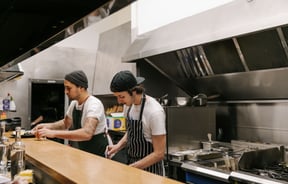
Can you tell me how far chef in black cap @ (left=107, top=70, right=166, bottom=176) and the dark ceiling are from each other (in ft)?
3.76

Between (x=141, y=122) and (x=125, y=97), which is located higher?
(x=125, y=97)

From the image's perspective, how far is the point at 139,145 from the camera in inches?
95.8

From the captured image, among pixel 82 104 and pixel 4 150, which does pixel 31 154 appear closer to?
pixel 4 150

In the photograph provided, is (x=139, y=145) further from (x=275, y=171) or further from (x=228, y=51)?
(x=228, y=51)

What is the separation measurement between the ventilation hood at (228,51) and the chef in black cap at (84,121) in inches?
36.4

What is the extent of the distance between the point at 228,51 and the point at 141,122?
1247mm

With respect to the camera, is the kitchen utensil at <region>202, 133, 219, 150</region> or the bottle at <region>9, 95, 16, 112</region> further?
the bottle at <region>9, 95, 16, 112</region>

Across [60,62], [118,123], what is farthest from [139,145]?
[60,62]

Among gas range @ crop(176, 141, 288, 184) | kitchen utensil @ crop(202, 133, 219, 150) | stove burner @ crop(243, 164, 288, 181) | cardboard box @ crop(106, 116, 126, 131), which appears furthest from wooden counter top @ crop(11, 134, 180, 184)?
cardboard box @ crop(106, 116, 126, 131)

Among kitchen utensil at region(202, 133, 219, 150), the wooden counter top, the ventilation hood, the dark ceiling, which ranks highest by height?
the ventilation hood

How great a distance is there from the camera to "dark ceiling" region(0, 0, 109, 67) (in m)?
0.82

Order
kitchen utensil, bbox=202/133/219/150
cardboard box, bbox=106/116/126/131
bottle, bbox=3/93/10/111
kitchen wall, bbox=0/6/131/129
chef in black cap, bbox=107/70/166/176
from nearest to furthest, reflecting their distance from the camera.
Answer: chef in black cap, bbox=107/70/166/176 < kitchen utensil, bbox=202/133/219/150 < cardboard box, bbox=106/116/126/131 < bottle, bbox=3/93/10/111 < kitchen wall, bbox=0/6/131/129

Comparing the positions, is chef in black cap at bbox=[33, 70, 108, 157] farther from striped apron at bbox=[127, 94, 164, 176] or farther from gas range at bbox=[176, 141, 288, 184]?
gas range at bbox=[176, 141, 288, 184]

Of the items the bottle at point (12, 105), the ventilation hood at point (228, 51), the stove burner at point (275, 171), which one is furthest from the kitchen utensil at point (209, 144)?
the bottle at point (12, 105)
